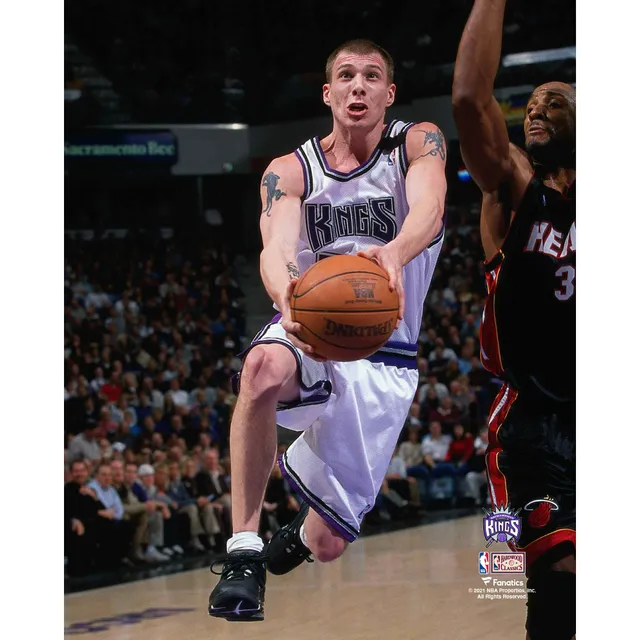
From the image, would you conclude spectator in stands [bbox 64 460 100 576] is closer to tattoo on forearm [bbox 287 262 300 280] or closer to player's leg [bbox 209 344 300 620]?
player's leg [bbox 209 344 300 620]

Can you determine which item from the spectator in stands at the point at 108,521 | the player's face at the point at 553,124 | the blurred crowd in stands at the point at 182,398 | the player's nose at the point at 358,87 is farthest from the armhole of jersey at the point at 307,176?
the spectator in stands at the point at 108,521

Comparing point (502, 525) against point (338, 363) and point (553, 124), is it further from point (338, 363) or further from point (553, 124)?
point (553, 124)

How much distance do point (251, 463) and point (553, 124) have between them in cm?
213

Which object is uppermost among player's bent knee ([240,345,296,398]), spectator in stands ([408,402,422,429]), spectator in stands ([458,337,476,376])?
player's bent knee ([240,345,296,398])

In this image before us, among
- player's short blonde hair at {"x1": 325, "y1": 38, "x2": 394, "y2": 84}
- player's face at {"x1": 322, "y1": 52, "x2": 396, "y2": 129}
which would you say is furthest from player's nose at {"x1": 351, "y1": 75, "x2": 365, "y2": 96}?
player's short blonde hair at {"x1": 325, "y1": 38, "x2": 394, "y2": 84}

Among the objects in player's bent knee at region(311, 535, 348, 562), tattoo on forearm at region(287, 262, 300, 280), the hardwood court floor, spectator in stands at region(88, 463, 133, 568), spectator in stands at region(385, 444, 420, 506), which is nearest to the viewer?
tattoo on forearm at region(287, 262, 300, 280)

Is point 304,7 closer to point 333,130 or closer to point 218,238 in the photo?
point 333,130

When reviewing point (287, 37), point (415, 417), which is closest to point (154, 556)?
point (415, 417)

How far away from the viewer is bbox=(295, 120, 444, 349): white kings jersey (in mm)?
5293

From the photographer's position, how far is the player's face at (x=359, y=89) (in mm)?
5199

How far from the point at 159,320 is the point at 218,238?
930 millimetres

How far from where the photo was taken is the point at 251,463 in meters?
4.97

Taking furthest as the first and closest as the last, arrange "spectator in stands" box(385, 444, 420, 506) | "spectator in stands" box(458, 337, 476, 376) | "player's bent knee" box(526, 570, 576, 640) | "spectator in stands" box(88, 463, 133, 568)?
"spectator in stands" box(458, 337, 476, 376)
"spectator in stands" box(385, 444, 420, 506)
"spectator in stands" box(88, 463, 133, 568)
"player's bent knee" box(526, 570, 576, 640)

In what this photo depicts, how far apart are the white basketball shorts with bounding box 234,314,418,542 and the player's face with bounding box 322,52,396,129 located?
104 centimetres
